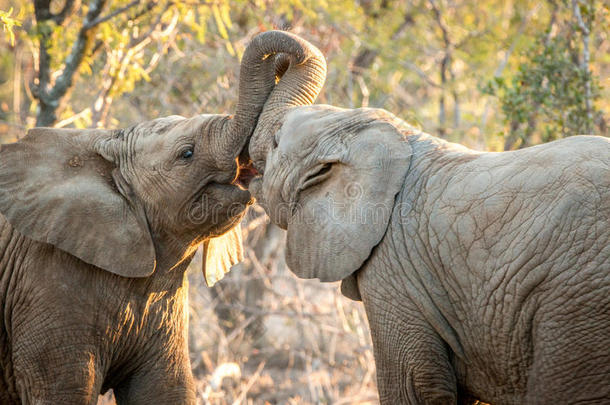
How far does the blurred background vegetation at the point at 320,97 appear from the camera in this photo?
6.79 meters

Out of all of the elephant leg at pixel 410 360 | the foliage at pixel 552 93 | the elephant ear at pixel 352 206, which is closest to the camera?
the elephant leg at pixel 410 360

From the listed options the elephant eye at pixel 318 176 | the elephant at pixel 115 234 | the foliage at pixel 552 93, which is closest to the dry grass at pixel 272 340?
the elephant at pixel 115 234

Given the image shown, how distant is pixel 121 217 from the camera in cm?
479


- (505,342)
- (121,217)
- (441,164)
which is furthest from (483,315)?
(121,217)

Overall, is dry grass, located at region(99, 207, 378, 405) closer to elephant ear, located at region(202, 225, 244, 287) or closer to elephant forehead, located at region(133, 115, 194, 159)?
elephant ear, located at region(202, 225, 244, 287)

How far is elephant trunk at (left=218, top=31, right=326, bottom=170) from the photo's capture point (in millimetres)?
4691

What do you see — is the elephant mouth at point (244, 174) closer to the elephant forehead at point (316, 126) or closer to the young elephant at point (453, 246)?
the young elephant at point (453, 246)

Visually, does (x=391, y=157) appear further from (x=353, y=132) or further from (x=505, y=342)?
(x=505, y=342)

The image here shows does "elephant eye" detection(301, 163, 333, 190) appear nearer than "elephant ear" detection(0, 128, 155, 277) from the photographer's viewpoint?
Yes

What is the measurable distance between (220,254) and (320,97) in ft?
14.0

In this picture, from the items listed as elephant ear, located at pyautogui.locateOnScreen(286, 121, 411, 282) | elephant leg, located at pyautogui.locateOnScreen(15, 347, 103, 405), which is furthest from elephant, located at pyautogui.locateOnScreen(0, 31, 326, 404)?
elephant ear, located at pyautogui.locateOnScreen(286, 121, 411, 282)

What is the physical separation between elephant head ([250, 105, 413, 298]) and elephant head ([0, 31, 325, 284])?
0.99 feet

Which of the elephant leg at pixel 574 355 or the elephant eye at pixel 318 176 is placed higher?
the elephant eye at pixel 318 176

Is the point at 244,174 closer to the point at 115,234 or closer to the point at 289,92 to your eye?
the point at 289,92
